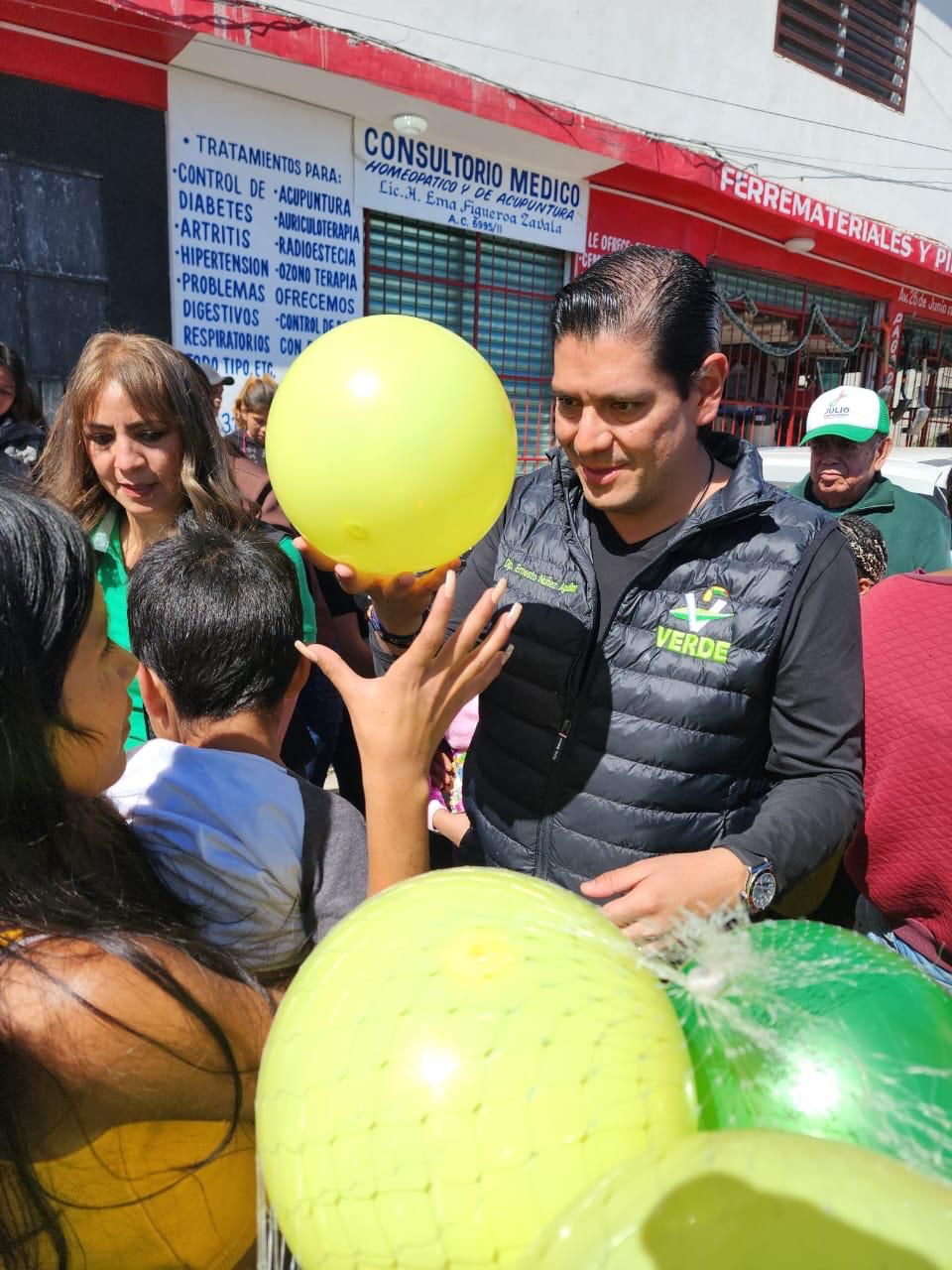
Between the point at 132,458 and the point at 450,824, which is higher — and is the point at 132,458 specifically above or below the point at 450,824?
above

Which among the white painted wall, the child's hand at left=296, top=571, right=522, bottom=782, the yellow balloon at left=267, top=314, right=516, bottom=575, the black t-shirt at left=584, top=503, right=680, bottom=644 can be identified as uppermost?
the white painted wall

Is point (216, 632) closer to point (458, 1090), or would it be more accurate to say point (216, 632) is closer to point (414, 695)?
point (414, 695)

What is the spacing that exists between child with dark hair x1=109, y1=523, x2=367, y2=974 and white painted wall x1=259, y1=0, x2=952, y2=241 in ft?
20.6

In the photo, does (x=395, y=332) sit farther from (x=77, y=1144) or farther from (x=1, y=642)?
(x=77, y=1144)

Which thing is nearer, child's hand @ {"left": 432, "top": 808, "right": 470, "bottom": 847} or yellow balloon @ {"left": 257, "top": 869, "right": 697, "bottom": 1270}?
yellow balloon @ {"left": 257, "top": 869, "right": 697, "bottom": 1270}

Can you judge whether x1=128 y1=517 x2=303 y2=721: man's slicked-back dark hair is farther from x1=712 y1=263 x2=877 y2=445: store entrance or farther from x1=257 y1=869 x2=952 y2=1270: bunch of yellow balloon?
x1=712 y1=263 x2=877 y2=445: store entrance

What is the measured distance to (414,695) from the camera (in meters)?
1.30

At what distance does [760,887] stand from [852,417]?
8.78 feet

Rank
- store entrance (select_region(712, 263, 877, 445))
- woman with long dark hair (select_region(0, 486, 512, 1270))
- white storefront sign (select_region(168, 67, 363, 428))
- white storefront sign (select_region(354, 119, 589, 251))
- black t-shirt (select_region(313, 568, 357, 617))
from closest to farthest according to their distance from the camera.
Answer: woman with long dark hair (select_region(0, 486, 512, 1270)), black t-shirt (select_region(313, 568, 357, 617)), white storefront sign (select_region(168, 67, 363, 428)), white storefront sign (select_region(354, 119, 589, 251)), store entrance (select_region(712, 263, 877, 445))

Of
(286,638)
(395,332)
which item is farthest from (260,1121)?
(395,332)

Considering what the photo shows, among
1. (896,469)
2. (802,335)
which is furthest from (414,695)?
(802,335)

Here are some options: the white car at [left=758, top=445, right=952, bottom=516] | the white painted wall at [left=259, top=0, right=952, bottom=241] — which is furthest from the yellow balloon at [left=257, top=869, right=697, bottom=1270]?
the white painted wall at [left=259, top=0, right=952, bottom=241]

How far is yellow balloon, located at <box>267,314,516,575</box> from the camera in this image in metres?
1.35

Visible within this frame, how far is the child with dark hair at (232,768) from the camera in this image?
1.19 m
